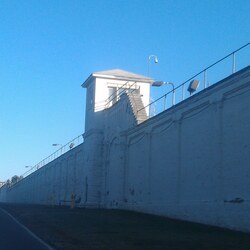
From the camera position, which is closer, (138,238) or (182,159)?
(138,238)

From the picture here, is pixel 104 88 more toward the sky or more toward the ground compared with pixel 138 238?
more toward the sky

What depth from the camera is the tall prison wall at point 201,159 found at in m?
21.3

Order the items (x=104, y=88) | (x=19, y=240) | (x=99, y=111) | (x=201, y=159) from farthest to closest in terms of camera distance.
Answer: (x=104, y=88)
(x=99, y=111)
(x=201, y=159)
(x=19, y=240)

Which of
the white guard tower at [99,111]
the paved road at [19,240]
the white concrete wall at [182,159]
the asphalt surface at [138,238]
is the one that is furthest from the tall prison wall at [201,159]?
the white guard tower at [99,111]

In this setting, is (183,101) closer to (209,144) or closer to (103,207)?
(209,144)

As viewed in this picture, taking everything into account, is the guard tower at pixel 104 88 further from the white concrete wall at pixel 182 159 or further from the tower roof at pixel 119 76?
the white concrete wall at pixel 182 159

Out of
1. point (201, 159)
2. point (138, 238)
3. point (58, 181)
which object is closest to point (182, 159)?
point (201, 159)

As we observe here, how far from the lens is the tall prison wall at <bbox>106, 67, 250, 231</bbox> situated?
Result: 21.3 metres

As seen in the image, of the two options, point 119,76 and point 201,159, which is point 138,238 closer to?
point 201,159

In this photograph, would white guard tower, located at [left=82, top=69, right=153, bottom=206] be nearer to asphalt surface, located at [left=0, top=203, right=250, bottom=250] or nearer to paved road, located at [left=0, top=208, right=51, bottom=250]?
asphalt surface, located at [left=0, top=203, right=250, bottom=250]

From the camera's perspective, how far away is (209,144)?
2428cm

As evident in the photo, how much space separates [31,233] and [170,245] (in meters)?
6.51

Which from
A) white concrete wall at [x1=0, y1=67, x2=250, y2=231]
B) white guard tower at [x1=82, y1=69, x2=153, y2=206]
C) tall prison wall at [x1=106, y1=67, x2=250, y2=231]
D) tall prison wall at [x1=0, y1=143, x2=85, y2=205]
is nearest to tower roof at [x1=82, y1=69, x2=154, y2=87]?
white guard tower at [x1=82, y1=69, x2=153, y2=206]

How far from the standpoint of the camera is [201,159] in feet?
82.4
